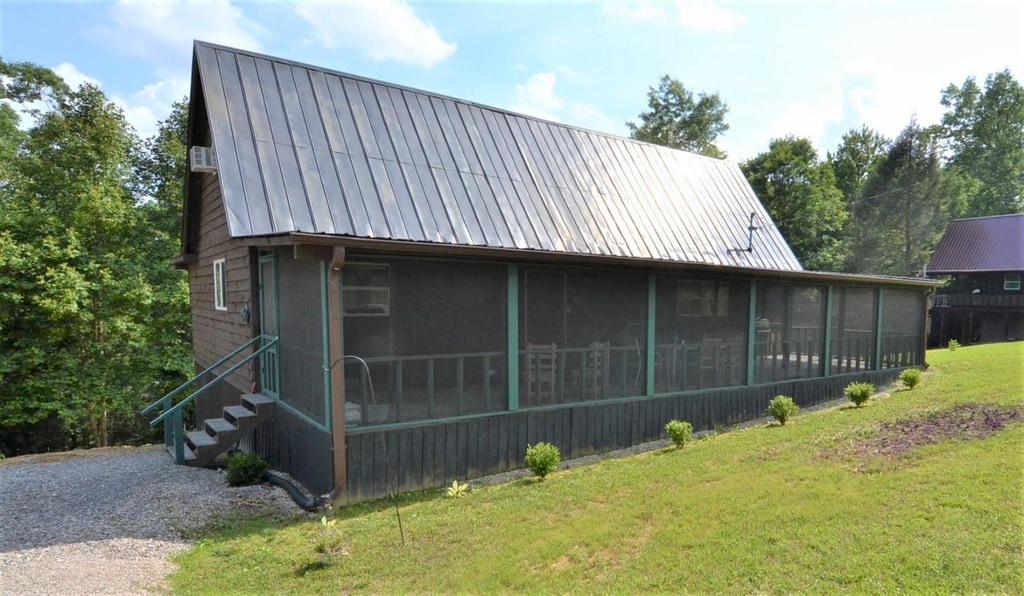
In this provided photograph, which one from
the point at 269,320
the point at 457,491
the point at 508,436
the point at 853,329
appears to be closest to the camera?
the point at 457,491

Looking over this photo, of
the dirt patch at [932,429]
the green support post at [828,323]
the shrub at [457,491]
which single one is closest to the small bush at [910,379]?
the green support post at [828,323]

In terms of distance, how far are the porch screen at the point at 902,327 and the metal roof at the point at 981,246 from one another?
19.1 m

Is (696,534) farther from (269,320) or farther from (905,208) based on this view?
(905,208)

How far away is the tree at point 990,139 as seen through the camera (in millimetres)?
35156

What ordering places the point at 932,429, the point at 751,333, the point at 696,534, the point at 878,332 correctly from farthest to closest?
the point at 878,332, the point at 751,333, the point at 932,429, the point at 696,534

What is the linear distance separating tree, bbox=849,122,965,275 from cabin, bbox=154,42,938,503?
2327 centimetres

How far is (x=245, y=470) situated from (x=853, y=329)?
38.8ft

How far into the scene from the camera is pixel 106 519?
18.1 feet

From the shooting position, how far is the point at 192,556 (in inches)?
186

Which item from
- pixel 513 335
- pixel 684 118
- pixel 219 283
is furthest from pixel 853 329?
pixel 684 118

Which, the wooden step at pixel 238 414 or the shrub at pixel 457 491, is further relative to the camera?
the wooden step at pixel 238 414

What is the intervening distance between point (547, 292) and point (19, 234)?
55.2 feet

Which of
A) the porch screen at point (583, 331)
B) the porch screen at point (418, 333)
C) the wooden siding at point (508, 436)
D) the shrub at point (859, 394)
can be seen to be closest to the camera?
the wooden siding at point (508, 436)

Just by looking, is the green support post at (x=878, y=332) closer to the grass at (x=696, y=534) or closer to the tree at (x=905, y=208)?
the grass at (x=696, y=534)
